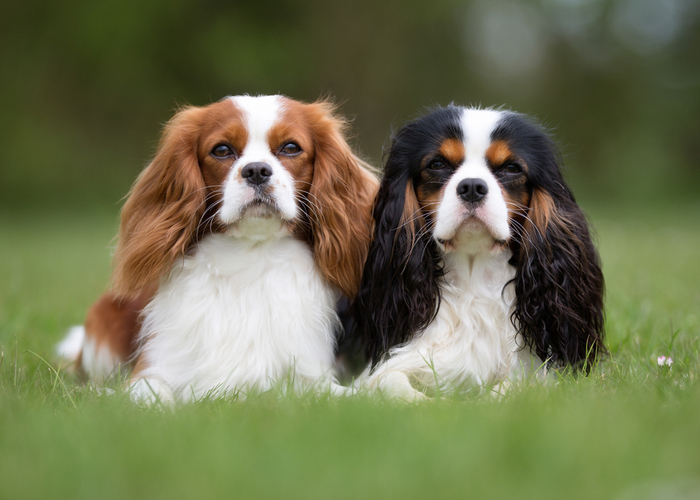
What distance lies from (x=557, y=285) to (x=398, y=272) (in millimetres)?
606

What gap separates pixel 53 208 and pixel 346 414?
38.9 ft

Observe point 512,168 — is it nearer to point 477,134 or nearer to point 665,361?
point 477,134

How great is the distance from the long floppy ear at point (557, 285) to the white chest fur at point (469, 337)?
2.5 inches

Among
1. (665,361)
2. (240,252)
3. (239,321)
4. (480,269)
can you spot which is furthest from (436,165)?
(665,361)

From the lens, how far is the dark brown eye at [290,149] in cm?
276

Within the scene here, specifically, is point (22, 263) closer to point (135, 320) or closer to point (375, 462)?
point (135, 320)

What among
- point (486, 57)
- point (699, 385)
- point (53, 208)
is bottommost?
point (53, 208)

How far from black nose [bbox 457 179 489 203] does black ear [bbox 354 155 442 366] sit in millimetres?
268

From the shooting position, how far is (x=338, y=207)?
112 inches

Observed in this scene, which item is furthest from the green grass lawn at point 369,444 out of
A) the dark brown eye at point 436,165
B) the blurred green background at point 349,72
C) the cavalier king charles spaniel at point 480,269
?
the blurred green background at point 349,72

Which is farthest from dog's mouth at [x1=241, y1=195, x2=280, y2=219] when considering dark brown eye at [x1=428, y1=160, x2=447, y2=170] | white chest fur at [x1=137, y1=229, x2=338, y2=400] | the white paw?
the white paw

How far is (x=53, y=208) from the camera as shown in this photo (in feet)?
40.8

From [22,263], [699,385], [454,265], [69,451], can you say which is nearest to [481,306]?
[454,265]

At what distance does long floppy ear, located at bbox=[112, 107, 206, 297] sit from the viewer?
2.73 metres
